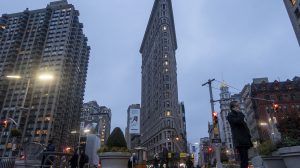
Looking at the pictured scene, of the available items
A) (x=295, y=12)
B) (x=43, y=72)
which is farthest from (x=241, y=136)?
(x=43, y=72)

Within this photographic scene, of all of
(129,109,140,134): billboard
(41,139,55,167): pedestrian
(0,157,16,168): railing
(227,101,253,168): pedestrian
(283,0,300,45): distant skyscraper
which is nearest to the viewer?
(227,101,253,168): pedestrian

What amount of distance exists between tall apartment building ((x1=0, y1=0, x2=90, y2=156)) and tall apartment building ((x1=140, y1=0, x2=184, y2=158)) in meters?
42.5

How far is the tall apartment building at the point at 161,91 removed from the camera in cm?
9319

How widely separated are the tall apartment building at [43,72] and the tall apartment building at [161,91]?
42.5 meters

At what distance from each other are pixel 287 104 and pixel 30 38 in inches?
5296

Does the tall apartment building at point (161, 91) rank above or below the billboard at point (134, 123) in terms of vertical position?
above

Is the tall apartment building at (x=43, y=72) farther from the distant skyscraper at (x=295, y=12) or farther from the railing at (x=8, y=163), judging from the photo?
the railing at (x=8, y=163)

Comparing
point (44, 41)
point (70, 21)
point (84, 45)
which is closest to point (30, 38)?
point (44, 41)

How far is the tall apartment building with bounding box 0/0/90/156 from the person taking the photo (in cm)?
11662

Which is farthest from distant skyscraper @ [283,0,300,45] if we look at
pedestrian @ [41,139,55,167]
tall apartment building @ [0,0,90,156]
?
tall apartment building @ [0,0,90,156]

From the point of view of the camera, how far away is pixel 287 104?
290 feet

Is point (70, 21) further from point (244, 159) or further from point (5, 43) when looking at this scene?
point (244, 159)

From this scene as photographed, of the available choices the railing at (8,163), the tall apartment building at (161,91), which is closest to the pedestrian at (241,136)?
the railing at (8,163)

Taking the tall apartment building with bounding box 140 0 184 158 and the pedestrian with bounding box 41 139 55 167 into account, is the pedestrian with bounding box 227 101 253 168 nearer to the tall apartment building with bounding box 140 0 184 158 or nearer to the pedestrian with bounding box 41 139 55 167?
the pedestrian with bounding box 41 139 55 167
